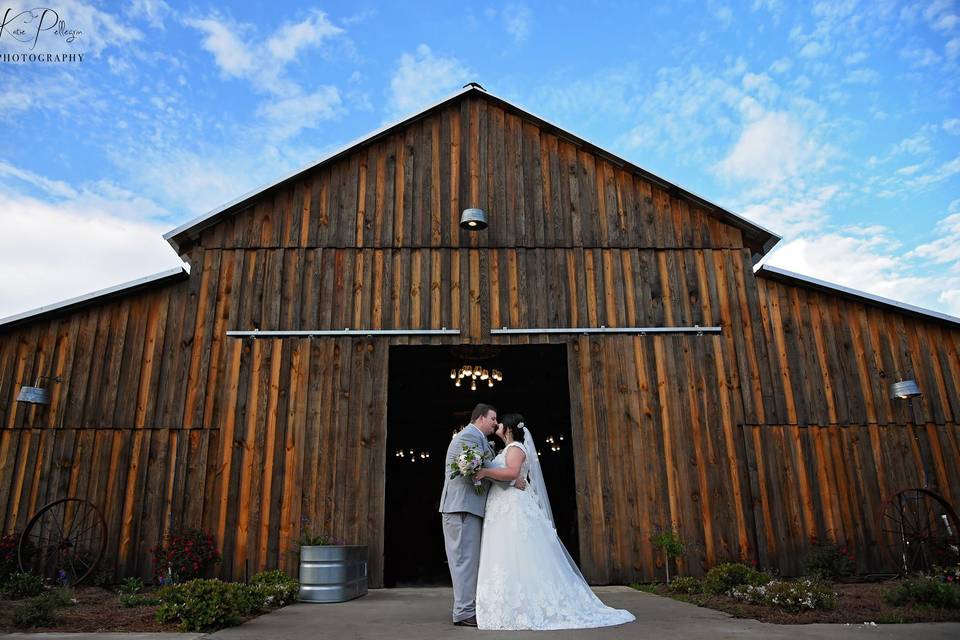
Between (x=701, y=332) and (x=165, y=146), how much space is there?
41.5ft

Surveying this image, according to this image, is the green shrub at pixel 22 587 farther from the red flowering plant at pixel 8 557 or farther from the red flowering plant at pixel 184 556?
the red flowering plant at pixel 184 556

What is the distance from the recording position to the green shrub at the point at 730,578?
287 inches

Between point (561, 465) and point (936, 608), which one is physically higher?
point (561, 465)

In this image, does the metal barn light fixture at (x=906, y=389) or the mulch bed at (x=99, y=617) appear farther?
the metal barn light fixture at (x=906, y=389)

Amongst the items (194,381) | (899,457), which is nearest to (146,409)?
(194,381)

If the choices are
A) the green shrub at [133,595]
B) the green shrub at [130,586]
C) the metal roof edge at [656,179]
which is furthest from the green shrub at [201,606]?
the metal roof edge at [656,179]

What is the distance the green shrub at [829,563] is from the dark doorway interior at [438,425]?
5860 mm

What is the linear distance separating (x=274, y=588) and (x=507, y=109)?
27.3 feet

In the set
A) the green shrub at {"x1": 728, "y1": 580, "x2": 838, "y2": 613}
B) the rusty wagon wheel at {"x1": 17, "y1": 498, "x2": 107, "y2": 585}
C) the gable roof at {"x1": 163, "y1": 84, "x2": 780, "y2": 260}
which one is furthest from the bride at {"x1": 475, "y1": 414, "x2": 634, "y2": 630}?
the gable roof at {"x1": 163, "y1": 84, "x2": 780, "y2": 260}

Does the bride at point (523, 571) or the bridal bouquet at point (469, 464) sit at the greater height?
the bridal bouquet at point (469, 464)

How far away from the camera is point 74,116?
12586mm

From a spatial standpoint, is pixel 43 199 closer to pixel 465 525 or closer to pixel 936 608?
pixel 465 525

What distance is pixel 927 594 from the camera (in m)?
5.76

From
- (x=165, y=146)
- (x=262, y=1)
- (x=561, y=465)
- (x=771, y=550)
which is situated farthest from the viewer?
(x=561, y=465)
